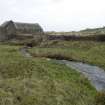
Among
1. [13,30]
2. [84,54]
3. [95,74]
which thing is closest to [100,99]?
[95,74]

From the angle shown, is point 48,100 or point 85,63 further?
point 85,63

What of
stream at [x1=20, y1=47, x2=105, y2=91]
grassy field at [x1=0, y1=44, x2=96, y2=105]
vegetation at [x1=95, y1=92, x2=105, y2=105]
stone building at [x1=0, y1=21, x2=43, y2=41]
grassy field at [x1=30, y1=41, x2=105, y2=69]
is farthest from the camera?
stone building at [x1=0, y1=21, x2=43, y2=41]

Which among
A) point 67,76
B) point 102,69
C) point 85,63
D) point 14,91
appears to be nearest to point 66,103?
point 14,91

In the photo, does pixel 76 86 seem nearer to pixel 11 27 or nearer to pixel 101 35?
pixel 101 35

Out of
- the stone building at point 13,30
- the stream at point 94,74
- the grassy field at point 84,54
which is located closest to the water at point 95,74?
the stream at point 94,74

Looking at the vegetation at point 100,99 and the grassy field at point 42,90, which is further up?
the grassy field at point 42,90

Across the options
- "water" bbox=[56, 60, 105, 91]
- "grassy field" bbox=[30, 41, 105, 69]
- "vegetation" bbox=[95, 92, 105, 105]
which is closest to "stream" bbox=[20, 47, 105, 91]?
"water" bbox=[56, 60, 105, 91]

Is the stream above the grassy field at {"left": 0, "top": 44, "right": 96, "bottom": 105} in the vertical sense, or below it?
below

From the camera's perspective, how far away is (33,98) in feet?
48.1

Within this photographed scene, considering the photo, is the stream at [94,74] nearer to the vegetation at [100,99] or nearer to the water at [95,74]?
the water at [95,74]

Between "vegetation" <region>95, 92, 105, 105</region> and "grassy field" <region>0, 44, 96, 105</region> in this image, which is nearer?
"grassy field" <region>0, 44, 96, 105</region>

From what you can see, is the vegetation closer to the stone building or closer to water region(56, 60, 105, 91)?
water region(56, 60, 105, 91)

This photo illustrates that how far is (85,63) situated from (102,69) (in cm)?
386

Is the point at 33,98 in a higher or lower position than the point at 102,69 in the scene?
higher
